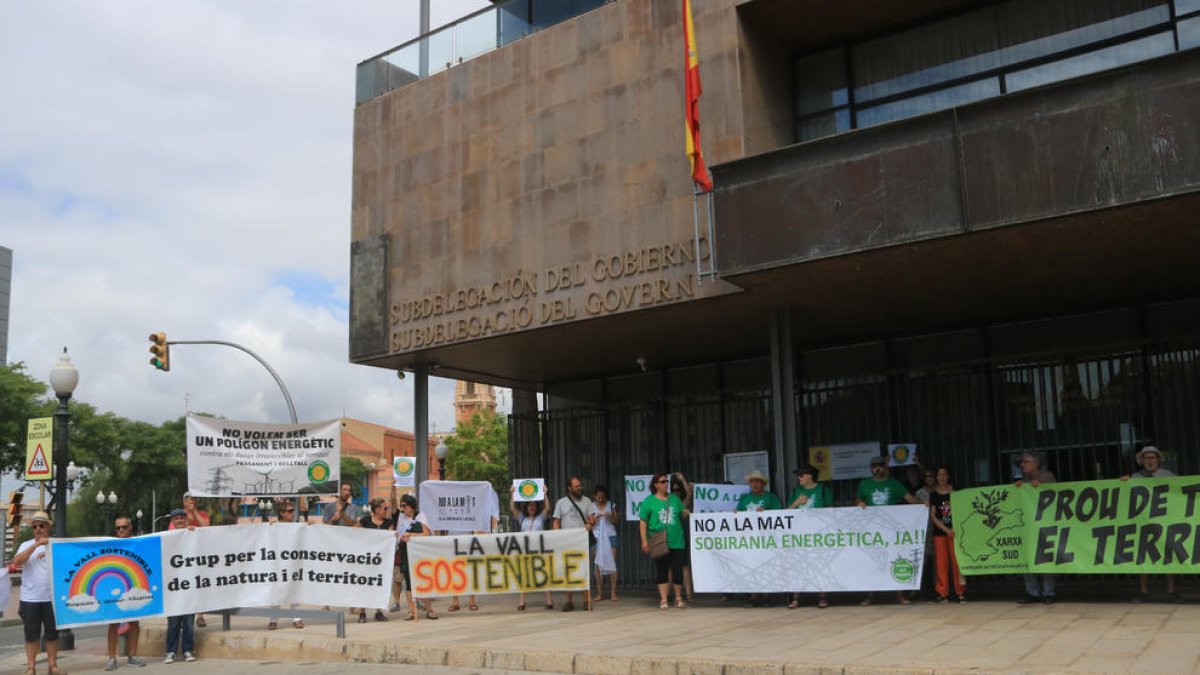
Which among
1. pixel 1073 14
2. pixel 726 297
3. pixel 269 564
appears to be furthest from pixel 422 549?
pixel 1073 14

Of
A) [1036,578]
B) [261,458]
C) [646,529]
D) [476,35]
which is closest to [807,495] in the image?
[646,529]

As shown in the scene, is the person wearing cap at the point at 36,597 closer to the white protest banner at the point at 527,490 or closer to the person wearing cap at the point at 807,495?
the white protest banner at the point at 527,490

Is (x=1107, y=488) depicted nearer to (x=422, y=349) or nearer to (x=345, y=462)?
(x=422, y=349)

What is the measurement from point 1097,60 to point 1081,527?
20.5ft

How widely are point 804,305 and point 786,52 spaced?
3.86 meters

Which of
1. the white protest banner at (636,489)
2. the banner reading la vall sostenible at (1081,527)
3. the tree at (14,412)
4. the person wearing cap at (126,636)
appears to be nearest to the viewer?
the banner reading la vall sostenible at (1081,527)

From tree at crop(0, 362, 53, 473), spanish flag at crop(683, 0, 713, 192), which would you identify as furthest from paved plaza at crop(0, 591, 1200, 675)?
tree at crop(0, 362, 53, 473)

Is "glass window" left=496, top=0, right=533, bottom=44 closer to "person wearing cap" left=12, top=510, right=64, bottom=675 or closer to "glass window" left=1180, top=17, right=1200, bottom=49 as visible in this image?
"glass window" left=1180, top=17, right=1200, bottom=49

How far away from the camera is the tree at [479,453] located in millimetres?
64438

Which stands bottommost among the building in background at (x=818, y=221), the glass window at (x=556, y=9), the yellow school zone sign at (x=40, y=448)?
the yellow school zone sign at (x=40, y=448)

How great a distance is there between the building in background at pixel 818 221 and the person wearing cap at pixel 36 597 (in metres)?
6.82

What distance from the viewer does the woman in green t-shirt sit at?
46.4 ft

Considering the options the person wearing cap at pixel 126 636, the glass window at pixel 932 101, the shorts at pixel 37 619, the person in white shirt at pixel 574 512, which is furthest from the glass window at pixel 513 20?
the shorts at pixel 37 619

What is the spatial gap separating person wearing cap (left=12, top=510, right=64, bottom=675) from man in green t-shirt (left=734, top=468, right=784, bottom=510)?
28.0 ft
